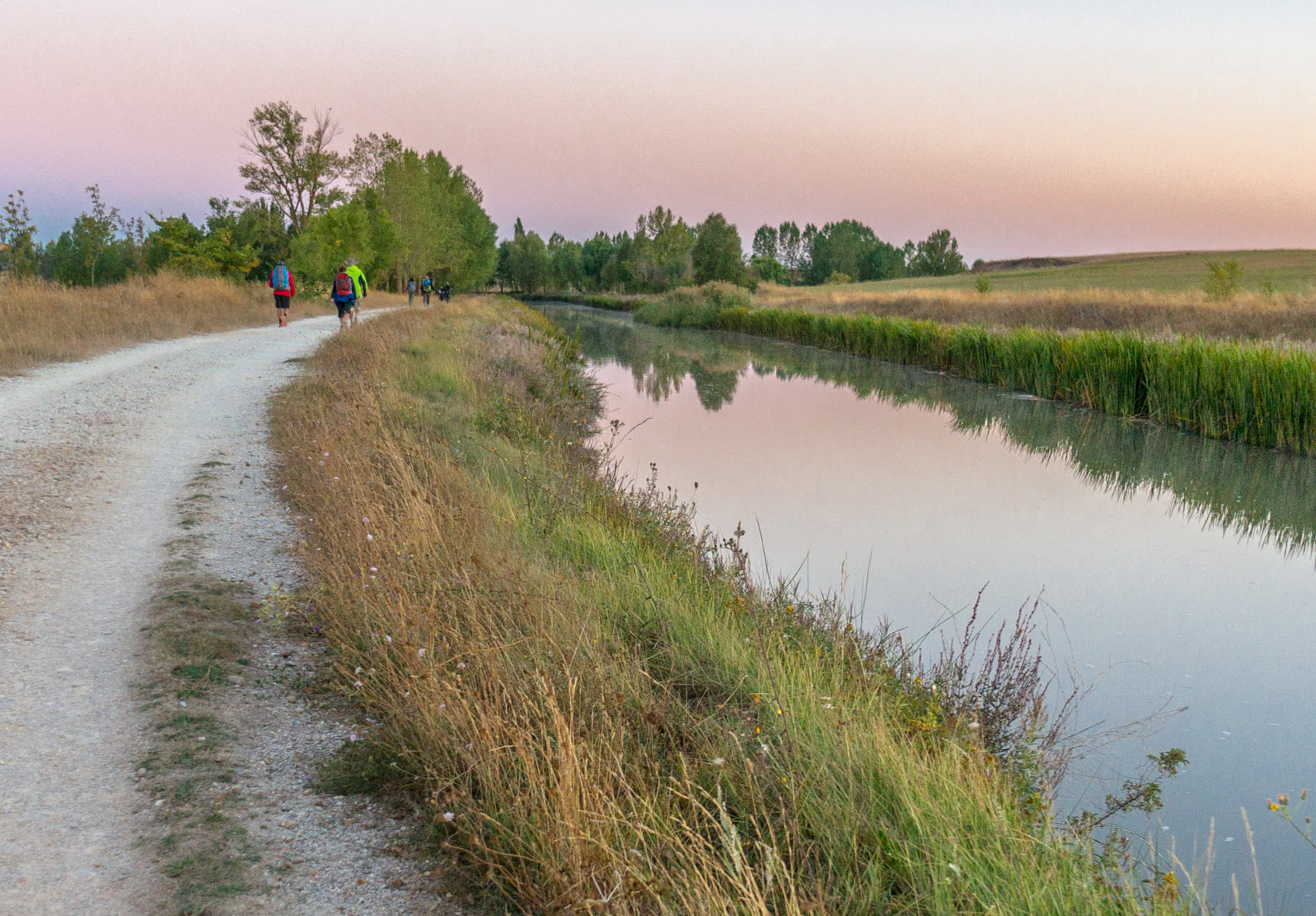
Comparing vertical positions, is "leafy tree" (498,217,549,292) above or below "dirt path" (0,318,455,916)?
above

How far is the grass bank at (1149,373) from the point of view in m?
12.9

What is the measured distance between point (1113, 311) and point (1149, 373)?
1391cm

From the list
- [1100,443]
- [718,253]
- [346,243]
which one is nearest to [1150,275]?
[718,253]

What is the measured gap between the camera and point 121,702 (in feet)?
11.2

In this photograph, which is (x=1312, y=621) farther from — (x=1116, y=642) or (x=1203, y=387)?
(x=1203, y=387)

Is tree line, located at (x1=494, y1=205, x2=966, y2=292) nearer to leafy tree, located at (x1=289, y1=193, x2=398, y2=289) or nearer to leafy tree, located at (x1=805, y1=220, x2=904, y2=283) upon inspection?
leafy tree, located at (x1=805, y1=220, x2=904, y2=283)

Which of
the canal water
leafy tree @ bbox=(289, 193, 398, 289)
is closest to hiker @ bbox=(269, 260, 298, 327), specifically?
leafy tree @ bbox=(289, 193, 398, 289)

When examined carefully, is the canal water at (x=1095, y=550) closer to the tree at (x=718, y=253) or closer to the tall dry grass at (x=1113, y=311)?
the tall dry grass at (x=1113, y=311)

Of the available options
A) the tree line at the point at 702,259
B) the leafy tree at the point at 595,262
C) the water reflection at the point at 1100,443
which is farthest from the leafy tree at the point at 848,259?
the water reflection at the point at 1100,443

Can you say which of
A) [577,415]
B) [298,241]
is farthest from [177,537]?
[298,241]

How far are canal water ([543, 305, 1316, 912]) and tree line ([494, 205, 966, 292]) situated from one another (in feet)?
152

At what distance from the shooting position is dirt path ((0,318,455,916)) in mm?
2514

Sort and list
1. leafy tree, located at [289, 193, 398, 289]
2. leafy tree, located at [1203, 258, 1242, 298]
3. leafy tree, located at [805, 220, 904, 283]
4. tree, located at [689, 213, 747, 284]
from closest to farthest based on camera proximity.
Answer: leafy tree, located at [1203, 258, 1242, 298] < leafy tree, located at [289, 193, 398, 289] < tree, located at [689, 213, 747, 284] < leafy tree, located at [805, 220, 904, 283]

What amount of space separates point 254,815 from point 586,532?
3297 mm
